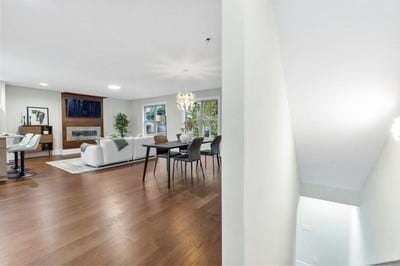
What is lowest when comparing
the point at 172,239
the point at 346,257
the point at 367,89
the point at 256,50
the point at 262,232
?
the point at 346,257

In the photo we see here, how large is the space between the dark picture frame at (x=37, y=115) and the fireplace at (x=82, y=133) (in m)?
0.76

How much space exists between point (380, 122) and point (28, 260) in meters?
3.47

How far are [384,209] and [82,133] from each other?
27.9 ft

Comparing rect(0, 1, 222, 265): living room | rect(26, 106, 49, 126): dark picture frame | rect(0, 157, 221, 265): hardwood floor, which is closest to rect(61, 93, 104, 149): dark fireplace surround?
rect(26, 106, 49, 126): dark picture frame

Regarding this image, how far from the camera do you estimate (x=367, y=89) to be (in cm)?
183

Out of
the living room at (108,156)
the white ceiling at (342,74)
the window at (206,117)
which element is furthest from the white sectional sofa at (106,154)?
the white ceiling at (342,74)

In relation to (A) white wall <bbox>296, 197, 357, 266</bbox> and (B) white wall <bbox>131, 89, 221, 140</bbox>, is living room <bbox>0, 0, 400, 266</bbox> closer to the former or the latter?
(A) white wall <bbox>296, 197, 357, 266</bbox>

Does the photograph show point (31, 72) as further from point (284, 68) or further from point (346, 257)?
point (346, 257)

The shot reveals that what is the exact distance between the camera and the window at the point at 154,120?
8.19 m

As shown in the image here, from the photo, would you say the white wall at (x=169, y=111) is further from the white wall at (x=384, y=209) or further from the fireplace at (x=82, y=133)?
the white wall at (x=384, y=209)

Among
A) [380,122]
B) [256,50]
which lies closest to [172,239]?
[256,50]

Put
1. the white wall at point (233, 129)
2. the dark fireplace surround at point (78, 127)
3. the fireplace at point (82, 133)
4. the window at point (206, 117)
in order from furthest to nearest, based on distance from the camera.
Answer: the fireplace at point (82, 133) < the dark fireplace surround at point (78, 127) < the window at point (206, 117) < the white wall at point (233, 129)

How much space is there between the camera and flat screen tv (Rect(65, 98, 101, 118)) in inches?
287

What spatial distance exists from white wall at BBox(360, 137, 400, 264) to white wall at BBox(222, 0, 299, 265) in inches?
50.0
